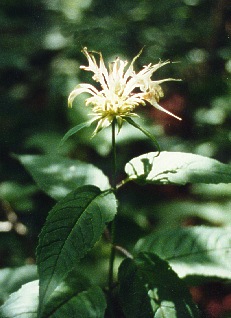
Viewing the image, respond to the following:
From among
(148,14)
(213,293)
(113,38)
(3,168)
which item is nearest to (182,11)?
(148,14)

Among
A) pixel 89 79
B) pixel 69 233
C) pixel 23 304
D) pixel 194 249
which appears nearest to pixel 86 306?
pixel 23 304

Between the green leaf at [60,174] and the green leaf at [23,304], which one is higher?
the green leaf at [60,174]

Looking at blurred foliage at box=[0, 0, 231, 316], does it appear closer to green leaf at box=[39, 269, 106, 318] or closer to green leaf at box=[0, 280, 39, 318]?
green leaf at box=[39, 269, 106, 318]

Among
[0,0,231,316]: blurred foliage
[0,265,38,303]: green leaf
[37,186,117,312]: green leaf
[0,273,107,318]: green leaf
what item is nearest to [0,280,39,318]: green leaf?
[0,273,107,318]: green leaf

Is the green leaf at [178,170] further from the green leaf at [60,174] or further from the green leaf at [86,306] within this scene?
the green leaf at [86,306]

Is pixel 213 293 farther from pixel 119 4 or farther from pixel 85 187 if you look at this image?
pixel 119 4

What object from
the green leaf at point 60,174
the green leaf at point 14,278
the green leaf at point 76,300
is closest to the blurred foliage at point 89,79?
the green leaf at point 14,278
